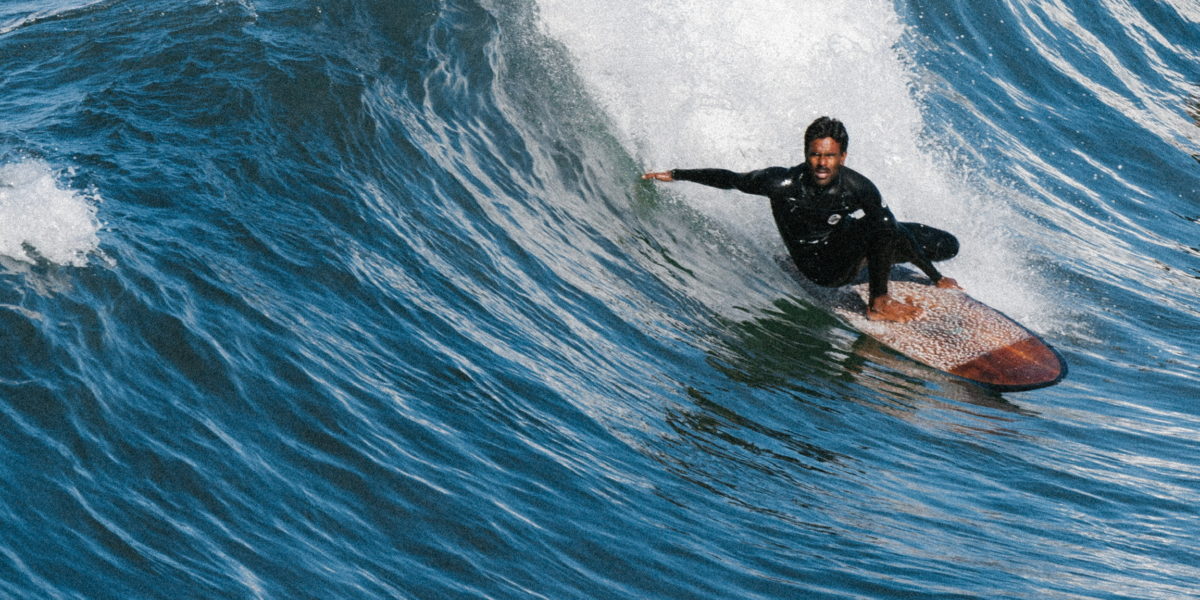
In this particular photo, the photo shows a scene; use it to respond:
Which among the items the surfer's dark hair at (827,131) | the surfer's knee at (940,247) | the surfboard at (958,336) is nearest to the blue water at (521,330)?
the surfboard at (958,336)

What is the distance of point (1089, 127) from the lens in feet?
50.5

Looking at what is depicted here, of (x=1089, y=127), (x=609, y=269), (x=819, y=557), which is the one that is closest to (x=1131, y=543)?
(x=819, y=557)

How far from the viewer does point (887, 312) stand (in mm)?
8633

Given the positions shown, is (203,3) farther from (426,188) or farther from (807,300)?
(807,300)

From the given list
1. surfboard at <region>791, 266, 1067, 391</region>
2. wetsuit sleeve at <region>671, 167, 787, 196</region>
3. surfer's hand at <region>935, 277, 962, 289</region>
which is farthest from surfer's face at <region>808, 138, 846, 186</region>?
surfer's hand at <region>935, 277, 962, 289</region>

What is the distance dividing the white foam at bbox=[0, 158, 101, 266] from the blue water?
1.0 inches

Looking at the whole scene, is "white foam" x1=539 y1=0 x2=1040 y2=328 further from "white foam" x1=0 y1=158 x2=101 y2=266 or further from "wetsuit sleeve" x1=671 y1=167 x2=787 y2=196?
"white foam" x1=0 y1=158 x2=101 y2=266

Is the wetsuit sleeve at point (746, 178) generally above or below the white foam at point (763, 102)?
below

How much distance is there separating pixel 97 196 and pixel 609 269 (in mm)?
3469

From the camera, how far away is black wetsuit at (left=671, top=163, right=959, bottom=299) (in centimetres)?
845

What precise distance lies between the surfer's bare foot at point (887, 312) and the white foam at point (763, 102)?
1.24 metres

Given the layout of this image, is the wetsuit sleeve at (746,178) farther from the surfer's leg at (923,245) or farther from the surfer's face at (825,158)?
the surfer's leg at (923,245)

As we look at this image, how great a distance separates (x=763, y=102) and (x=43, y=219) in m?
7.43

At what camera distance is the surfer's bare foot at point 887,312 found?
8.60 m
